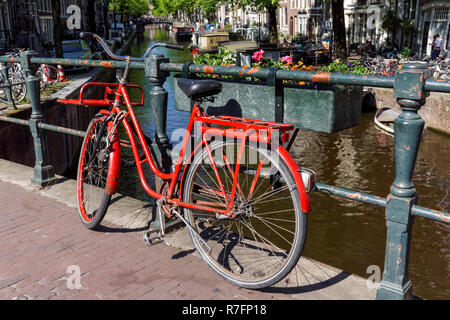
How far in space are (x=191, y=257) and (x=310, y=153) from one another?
1062 cm

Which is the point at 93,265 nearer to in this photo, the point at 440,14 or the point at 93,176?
the point at 93,176

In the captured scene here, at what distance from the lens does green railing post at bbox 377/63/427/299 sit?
7.09 ft

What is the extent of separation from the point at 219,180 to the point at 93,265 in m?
1.01

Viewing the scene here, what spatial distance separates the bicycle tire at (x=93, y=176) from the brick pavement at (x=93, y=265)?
12cm

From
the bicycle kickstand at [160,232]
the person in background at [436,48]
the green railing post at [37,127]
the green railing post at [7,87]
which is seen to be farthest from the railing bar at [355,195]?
the person in background at [436,48]

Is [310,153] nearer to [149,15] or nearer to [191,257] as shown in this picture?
[191,257]

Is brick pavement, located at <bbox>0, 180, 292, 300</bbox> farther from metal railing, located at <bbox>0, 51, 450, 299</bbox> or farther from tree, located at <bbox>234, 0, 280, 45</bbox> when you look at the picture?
tree, located at <bbox>234, 0, 280, 45</bbox>

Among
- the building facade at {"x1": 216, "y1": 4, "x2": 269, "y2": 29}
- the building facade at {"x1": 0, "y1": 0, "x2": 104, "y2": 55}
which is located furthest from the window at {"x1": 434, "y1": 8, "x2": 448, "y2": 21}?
the building facade at {"x1": 216, "y1": 4, "x2": 269, "y2": 29}

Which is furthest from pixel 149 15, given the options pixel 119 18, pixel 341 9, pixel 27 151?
pixel 27 151

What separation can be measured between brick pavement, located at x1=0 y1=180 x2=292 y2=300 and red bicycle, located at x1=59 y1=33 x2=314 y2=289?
0.11 m

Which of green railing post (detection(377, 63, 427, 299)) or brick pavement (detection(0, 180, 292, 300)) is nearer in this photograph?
green railing post (detection(377, 63, 427, 299))

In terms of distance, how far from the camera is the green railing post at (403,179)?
7.09 feet

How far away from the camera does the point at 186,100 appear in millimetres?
3420
